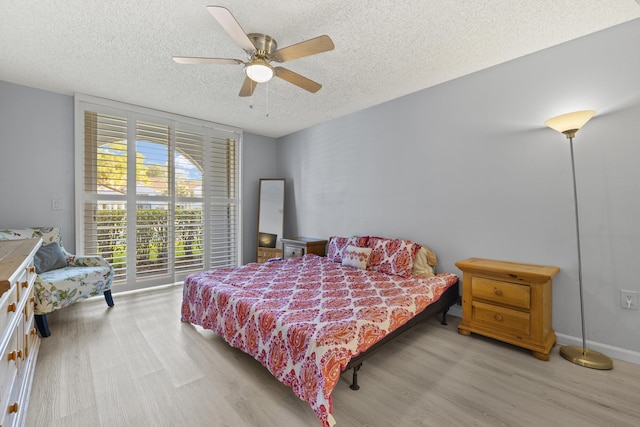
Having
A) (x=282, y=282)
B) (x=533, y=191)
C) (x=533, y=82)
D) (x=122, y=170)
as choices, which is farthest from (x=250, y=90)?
(x=533, y=191)

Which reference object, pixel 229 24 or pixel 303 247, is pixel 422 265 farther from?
pixel 229 24

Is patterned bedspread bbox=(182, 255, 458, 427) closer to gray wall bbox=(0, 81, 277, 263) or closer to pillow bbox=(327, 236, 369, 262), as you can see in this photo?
pillow bbox=(327, 236, 369, 262)

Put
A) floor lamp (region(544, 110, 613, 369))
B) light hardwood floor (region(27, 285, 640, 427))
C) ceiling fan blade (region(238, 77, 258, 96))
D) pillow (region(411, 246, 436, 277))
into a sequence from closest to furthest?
light hardwood floor (region(27, 285, 640, 427)) → floor lamp (region(544, 110, 613, 369)) → ceiling fan blade (region(238, 77, 258, 96)) → pillow (region(411, 246, 436, 277))

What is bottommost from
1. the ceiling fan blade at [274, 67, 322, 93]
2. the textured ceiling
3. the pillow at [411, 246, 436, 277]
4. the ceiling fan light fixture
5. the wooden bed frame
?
the wooden bed frame

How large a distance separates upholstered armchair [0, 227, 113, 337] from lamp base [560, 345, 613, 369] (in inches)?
173

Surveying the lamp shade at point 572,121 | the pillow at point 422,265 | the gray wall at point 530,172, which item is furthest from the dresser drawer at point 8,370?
the lamp shade at point 572,121

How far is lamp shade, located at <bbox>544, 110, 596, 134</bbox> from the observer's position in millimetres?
2025

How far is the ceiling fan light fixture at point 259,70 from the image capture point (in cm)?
207

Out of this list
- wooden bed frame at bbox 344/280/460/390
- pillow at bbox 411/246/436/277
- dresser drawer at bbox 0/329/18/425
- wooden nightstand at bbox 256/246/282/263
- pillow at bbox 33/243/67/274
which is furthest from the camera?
wooden nightstand at bbox 256/246/282/263

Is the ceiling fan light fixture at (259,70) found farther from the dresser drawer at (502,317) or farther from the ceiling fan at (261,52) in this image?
the dresser drawer at (502,317)

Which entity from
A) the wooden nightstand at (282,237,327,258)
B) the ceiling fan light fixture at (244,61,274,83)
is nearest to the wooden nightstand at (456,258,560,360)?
the wooden nightstand at (282,237,327,258)

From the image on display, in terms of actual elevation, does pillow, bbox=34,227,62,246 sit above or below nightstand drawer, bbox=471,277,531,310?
above

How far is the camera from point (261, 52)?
6.86 feet

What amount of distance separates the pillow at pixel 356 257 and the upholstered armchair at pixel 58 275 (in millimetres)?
2728
